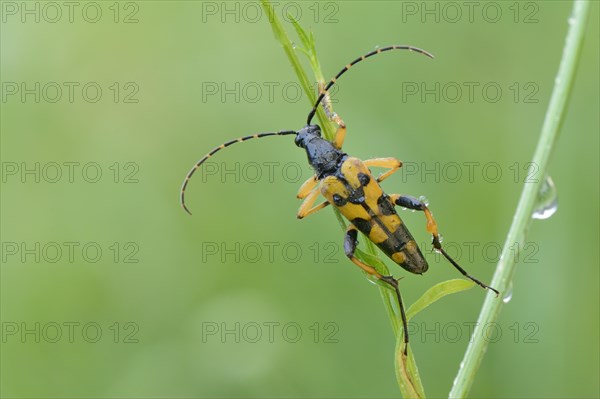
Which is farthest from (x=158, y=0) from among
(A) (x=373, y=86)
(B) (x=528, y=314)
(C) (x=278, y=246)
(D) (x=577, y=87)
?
(B) (x=528, y=314)

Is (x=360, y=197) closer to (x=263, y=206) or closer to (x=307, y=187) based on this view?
(x=307, y=187)

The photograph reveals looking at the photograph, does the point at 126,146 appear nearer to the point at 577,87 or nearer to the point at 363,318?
the point at 363,318

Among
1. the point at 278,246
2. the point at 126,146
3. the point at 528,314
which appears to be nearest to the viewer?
the point at 528,314

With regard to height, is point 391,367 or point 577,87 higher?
point 577,87

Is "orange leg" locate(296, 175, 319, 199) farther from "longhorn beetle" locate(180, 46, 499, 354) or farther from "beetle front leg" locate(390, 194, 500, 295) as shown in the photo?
"beetle front leg" locate(390, 194, 500, 295)

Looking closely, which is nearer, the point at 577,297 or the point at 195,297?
the point at 577,297

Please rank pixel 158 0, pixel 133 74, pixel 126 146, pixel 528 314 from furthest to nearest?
pixel 158 0 → pixel 133 74 → pixel 126 146 → pixel 528 314
